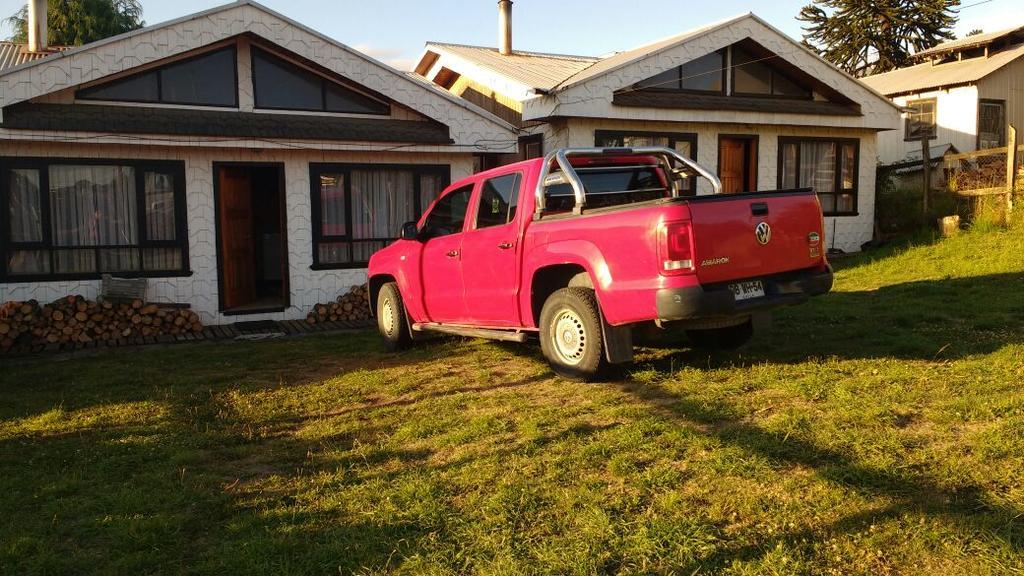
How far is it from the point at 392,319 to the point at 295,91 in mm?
5220

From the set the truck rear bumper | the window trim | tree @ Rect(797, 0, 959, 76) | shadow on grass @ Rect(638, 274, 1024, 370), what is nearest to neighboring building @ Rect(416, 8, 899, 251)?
shadow on grass @ Rect(638, 274, 1024, 370)

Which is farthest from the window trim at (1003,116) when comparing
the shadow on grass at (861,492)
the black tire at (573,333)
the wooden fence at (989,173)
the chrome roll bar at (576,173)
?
the shadow on grass at (861,492)

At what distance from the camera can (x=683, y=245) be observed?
19.1ft

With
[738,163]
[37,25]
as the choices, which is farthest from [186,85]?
[738,163]

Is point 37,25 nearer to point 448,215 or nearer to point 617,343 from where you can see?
point 448,215

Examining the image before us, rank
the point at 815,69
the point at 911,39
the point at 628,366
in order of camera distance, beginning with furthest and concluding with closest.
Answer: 1. the point at 911,39
2. the point at 815,69
3. the point at 628,366

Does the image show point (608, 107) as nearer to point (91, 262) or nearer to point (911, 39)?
point (91, 262)

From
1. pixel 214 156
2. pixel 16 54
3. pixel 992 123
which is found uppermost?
pixel 16 54

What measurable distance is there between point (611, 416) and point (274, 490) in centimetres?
232

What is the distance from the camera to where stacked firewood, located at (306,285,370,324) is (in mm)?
12445

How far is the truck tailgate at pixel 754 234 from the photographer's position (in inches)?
233

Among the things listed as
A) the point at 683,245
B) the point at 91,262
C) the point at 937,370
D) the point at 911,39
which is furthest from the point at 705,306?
the point at 911,39

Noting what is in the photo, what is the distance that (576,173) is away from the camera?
276 inches

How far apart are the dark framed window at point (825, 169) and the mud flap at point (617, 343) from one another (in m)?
11.8
